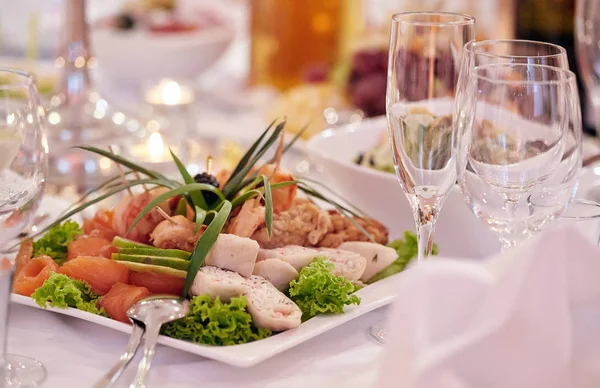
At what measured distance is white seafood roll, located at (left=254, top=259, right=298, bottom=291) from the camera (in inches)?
44.1

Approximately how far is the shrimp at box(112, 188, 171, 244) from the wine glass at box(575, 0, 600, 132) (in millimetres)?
1142

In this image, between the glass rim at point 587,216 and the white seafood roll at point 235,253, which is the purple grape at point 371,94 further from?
the white seafood roll at point 235,253

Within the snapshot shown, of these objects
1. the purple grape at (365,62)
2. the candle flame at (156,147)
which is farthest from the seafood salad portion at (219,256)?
the purple grape at (365,62)

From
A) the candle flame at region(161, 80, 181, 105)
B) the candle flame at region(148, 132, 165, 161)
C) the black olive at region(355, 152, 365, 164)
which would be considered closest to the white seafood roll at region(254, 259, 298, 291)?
the black olive at region(355, 152, 365, 164)

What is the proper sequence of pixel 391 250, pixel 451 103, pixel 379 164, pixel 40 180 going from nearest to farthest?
pixel 40 180, pixel 451 103, pixel 391 250, pixel 379 164

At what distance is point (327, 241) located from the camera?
128cm

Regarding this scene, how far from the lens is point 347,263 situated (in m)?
1.18

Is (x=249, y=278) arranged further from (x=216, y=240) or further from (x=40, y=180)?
(x=40, y=180)

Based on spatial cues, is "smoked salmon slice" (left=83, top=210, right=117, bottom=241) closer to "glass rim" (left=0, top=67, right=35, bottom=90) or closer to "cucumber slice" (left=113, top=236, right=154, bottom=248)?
"cucumber slice" (left=113, top=236, right=154, bottom=248)

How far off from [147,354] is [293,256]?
264 mm

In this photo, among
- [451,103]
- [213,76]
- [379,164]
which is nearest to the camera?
[451,103]

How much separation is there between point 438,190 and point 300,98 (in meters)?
1.40

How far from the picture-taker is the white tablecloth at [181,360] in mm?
995

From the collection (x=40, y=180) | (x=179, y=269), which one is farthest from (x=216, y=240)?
(x=40, y=180)
